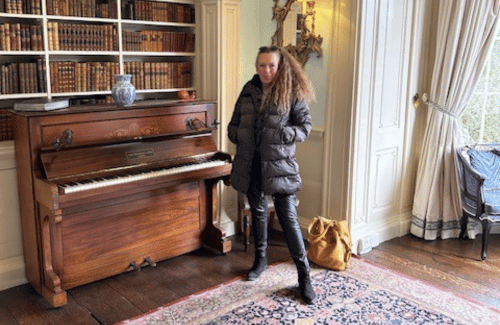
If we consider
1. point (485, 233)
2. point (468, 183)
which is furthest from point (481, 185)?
point (485, 233)

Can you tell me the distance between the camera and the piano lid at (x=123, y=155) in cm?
321

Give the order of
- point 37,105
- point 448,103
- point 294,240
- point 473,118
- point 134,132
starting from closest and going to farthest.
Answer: point 37,105 < point 294,240 < point 134,132 < point 448,103 < point 473,118

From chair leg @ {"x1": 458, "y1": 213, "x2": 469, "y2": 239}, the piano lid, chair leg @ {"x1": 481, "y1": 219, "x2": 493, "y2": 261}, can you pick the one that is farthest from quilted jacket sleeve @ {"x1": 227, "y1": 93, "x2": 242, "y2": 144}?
chair leg @ {"x1": 458, "y1": 213, "x2": 469, "y2": 239}

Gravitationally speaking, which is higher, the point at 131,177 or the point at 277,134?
the point at 277,134

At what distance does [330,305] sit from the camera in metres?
3.23

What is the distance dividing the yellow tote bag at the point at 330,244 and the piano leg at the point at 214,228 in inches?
26.2

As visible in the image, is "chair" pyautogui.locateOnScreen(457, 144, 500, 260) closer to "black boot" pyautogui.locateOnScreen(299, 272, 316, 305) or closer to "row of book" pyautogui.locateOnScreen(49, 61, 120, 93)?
"black boot" pyautogui.locateOnScreen(299, 272, 316, 305)

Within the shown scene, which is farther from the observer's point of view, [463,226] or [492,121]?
[492,121]

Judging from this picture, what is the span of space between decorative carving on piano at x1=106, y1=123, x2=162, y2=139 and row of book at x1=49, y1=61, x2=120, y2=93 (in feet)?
1.65

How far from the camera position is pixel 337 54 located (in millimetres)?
3930

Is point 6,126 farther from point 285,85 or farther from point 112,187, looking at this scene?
point 285,85

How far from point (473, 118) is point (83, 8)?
3.31 metres

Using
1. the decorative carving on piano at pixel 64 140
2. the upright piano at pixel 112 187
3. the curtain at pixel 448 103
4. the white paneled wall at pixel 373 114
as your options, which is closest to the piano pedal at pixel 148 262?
the upright piano at pixel 112 187

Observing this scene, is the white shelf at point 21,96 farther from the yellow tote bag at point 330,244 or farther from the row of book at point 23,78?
the yellow tote bag at point 330,244
